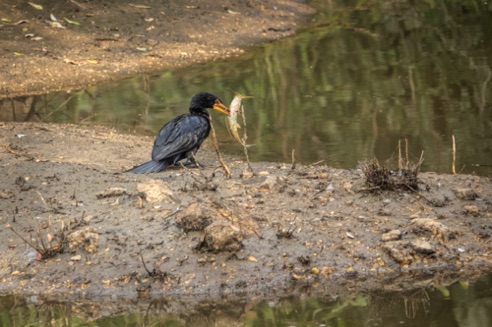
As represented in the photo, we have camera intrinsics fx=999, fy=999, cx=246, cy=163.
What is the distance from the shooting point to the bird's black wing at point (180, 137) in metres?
8.77

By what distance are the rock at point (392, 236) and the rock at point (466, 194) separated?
784 mm

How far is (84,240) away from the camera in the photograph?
696 cm

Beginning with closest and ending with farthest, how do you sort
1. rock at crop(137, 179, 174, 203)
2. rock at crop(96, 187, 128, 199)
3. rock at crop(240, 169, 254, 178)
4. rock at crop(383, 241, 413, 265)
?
rock at crop(383, 241, 413, 265), rock at crop(137, 179, 174, 203), rock at crop(96, 187, 128, 199), rock at crop(240, 169, 254, 178)

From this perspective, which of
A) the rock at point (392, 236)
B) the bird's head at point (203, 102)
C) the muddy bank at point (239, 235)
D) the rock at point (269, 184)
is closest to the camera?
the muddy bank at point (239, 235)

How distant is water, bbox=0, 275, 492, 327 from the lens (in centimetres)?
604

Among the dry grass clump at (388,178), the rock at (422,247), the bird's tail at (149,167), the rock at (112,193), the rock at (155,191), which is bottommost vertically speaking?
the bird's tail at (149,167)

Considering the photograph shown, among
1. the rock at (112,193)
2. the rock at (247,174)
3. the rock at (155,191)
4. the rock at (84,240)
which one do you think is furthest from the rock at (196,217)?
the rock at (247,174)

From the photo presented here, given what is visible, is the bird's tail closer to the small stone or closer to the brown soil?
the brown soil

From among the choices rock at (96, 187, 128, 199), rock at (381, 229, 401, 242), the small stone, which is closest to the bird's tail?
rock at (96, 187, 128, 199)

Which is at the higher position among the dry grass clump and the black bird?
the dry grass clump

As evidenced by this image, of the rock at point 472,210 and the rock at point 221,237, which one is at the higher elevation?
the rock at point 472,210

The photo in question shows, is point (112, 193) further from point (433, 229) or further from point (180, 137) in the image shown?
point (433, 229)

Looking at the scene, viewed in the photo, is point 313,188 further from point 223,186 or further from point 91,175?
point 91,175

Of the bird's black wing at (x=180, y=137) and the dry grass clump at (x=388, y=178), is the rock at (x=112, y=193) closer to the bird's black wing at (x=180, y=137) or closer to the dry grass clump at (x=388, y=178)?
the bird's black wing at (x=180, y=137)
